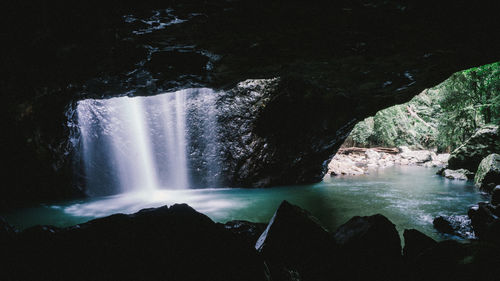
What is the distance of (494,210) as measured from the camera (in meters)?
3.76

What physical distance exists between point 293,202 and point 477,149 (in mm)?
9060

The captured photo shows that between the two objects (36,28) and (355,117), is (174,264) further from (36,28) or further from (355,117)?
(355,117)

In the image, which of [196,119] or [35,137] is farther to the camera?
[196,119]

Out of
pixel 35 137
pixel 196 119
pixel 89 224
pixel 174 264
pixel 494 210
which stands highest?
pixel 196 119

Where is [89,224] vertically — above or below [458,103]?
below

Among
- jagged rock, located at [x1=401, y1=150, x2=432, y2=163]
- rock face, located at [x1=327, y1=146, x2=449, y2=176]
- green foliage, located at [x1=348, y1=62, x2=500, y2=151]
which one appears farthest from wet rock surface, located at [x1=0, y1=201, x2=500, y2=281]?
jagged rock, located at [x1=401, y1=150, x2=432, y2=163]

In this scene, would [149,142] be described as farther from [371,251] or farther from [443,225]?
[443,225]

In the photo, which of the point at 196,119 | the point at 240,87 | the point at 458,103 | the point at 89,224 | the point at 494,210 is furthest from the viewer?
the point at 458,103

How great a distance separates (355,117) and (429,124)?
2130 centimetres

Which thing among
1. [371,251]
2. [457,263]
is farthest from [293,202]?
[457,263]

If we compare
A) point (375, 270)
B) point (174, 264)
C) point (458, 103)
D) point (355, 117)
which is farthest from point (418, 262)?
point (458, 103)

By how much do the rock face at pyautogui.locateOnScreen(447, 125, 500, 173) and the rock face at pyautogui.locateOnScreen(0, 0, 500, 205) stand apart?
6.11 m

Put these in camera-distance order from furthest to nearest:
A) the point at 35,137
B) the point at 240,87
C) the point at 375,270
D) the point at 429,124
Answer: the point at 429,124 < the point at 240,87 < the point at 35,137 < the point at 375,270

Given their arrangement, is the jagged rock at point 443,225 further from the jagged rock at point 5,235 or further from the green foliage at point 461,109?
the green foliage at point 461,109
